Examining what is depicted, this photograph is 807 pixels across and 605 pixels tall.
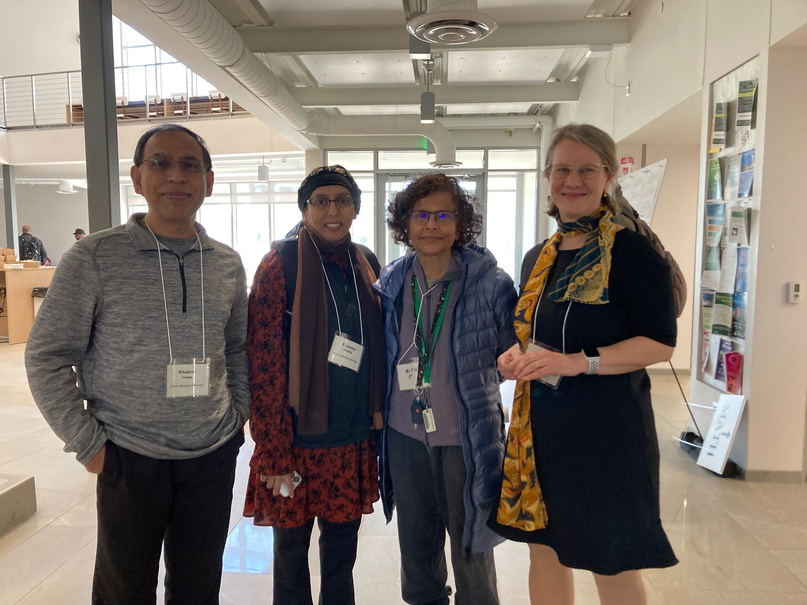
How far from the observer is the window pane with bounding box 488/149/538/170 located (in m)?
10.3

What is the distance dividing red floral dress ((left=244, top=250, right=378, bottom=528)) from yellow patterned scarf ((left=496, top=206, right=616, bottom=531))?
19.9 inches

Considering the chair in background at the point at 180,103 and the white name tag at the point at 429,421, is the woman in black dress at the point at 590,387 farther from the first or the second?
the chair in background at the point at 180,103

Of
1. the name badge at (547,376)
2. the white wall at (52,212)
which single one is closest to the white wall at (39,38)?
the white wall at (52,212)

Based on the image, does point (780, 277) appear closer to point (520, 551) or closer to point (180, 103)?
point (520, 551)

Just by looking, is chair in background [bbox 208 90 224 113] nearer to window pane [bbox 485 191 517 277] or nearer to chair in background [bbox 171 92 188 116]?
chair in background [bbox 171 92 188 116]

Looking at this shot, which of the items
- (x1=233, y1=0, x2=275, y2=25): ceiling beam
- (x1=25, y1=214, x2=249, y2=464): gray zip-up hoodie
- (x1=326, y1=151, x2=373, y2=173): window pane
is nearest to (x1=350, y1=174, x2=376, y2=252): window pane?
(x1=326, y1=151, x2=373, y2=173): window pane

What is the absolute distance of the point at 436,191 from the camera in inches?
66.2

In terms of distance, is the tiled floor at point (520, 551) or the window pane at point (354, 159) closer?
the tiled floor at point (520, 551)

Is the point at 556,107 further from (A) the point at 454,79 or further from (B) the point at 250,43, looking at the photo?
(B) the point at 250,43

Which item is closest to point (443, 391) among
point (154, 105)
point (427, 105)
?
point (427, 105)

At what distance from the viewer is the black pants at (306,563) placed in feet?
5.47

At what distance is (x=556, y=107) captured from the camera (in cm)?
909

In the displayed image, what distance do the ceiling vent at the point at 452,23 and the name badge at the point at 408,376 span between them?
2597 millimetres

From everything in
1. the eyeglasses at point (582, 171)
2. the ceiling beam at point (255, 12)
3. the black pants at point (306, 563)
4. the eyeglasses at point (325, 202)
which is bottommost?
the black pants at point (306, 563)
